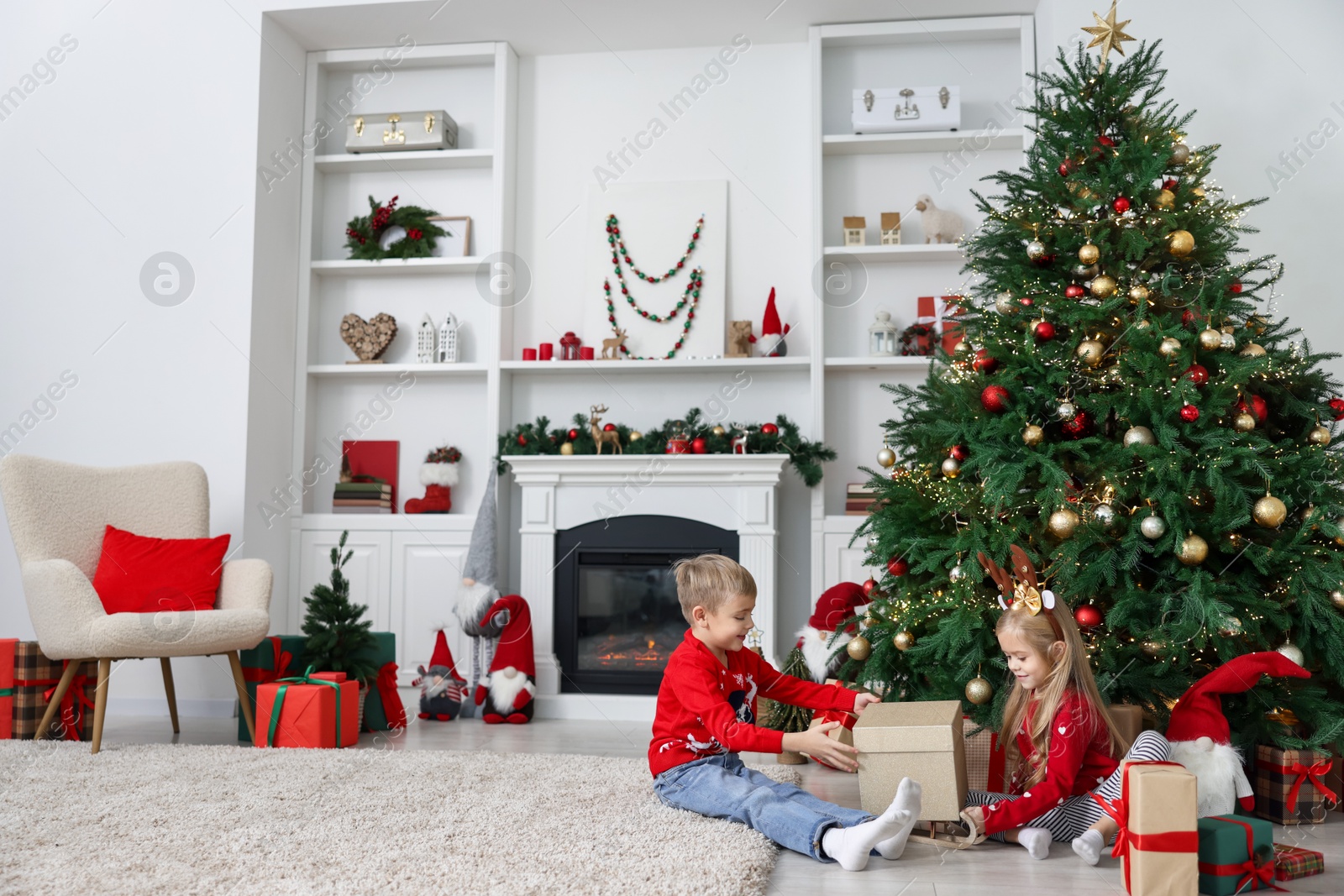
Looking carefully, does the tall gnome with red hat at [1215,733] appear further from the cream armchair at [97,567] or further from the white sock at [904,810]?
the cream armchair at [97,567]

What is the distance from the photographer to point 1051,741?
2.03 m

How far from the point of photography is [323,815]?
85.0 inches

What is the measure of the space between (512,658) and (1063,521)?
2235 millimetres

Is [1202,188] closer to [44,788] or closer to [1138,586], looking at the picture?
[1138,586]

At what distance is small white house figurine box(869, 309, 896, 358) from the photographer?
Answer: 4.18 meters

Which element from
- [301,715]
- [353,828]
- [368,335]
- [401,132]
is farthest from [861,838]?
[401,132]

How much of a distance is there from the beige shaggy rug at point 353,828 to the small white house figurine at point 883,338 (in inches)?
A: 78.9

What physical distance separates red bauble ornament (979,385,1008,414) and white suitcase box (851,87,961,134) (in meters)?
2.03

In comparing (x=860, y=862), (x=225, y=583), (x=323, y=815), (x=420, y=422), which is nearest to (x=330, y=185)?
(x=420, y=422)

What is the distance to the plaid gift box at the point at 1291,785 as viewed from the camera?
224 centimetres

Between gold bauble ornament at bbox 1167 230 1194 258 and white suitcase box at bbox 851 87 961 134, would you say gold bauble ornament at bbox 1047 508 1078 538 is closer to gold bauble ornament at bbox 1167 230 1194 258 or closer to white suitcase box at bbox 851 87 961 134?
gold bauble ornament at bbox 1167 230 1194 258

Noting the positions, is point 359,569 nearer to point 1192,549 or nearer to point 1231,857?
point 1192,549

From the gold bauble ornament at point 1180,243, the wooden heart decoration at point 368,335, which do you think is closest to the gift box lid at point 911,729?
the gold bauble ornament at point 1180,243

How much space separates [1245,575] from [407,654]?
10.5 feet
